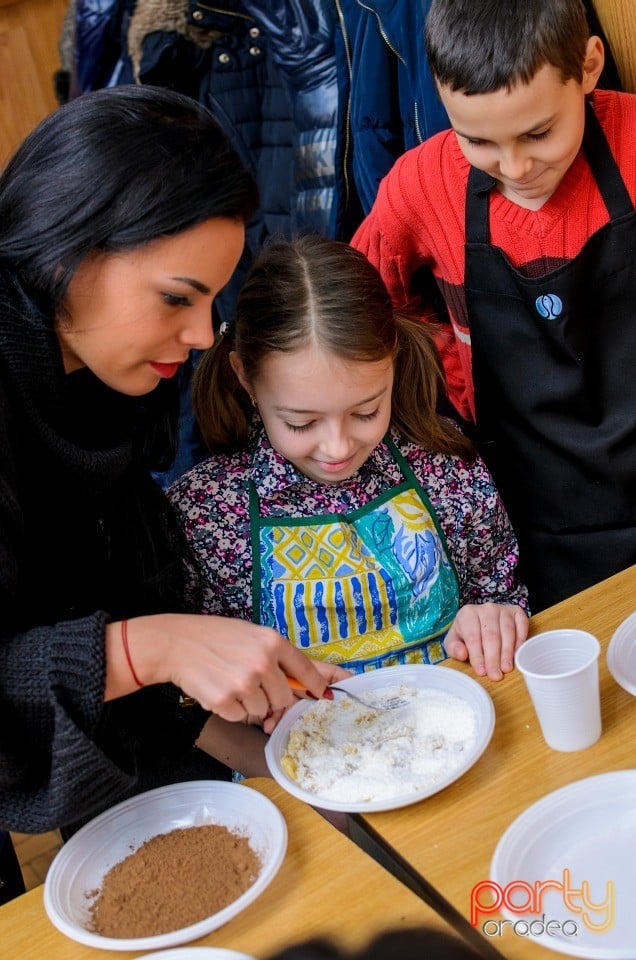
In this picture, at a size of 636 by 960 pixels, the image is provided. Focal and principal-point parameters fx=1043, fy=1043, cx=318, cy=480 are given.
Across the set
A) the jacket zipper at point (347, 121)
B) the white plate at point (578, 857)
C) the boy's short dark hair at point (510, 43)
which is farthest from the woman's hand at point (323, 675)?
the jacket zipper at point (347, 121)

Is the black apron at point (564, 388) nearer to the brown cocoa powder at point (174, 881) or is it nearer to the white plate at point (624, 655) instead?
the white plate at point (624, 655)

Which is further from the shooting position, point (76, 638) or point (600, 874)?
point (76, 638)

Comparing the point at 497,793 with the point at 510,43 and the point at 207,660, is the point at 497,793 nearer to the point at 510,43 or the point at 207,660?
the point at 207,660

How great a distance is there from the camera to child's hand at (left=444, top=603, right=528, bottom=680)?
129 cm

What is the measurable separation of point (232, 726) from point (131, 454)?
1.44 ft

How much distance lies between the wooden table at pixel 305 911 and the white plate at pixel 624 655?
0.36m

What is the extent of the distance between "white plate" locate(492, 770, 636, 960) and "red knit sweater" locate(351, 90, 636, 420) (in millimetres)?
895

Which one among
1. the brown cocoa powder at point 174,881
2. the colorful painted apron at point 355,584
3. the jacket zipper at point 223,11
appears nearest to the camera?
the brown cocoa powder at point 174,881

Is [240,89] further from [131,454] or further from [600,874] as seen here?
[600,874]

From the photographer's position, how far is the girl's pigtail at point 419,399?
1.70m

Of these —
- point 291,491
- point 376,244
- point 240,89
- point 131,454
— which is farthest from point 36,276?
point 240,89

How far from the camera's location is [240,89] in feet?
8.34

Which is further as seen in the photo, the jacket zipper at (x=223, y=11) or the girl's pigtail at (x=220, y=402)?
the jacket zipper at (x=223, y=11)

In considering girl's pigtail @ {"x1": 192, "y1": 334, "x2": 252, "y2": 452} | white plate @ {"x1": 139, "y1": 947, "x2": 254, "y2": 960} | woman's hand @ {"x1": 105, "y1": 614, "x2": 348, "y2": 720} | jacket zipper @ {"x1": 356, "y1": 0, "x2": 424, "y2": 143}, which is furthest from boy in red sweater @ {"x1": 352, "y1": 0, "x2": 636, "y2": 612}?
white plate @ {"x1": 139, "y1": 947, "x2": 254, "y2": 960}
